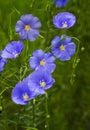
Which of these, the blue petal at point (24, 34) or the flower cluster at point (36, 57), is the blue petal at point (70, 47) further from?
the blue petal at point (24, 34)

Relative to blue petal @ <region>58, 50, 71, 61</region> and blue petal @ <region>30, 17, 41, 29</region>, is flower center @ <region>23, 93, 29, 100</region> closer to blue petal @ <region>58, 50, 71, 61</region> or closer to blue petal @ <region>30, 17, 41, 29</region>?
blue petal @ <region>58, 50, 71, 61</region>

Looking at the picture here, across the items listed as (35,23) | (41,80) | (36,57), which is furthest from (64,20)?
(41,80)

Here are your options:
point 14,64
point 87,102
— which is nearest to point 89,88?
point 87,102

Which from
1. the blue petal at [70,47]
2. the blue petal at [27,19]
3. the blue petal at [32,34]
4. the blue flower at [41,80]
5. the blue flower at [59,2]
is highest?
the blue flower at [59,2]

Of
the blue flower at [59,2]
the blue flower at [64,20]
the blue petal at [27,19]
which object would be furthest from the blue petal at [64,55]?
the blue flower at [59,2]

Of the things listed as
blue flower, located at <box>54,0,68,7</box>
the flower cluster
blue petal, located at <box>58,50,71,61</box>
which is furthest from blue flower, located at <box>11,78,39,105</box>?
blue flower, located at <box>54,0,68,7</box>
